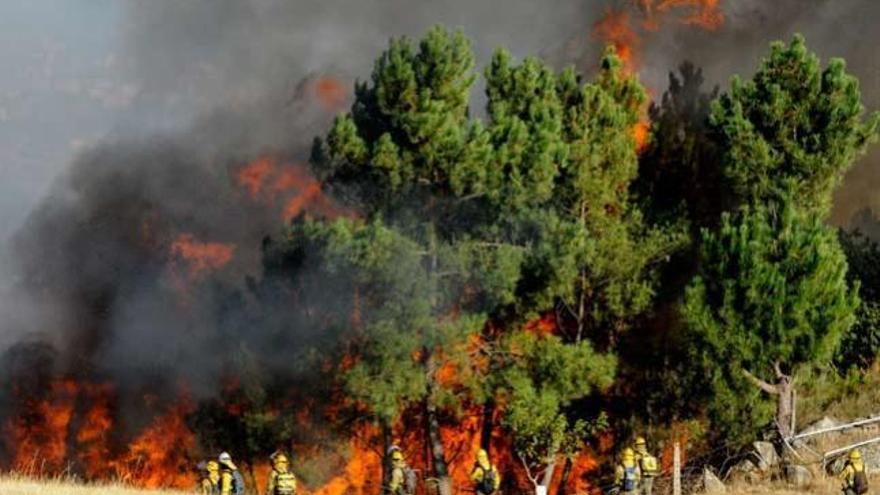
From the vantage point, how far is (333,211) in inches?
1796

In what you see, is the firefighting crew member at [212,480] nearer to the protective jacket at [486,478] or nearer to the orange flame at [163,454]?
the protective jacket at [486,478]

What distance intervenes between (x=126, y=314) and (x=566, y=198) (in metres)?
26.3

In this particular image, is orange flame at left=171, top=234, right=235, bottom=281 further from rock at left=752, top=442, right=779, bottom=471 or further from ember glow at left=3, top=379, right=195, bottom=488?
rock at left=752, top=442, right=779, bottom=471

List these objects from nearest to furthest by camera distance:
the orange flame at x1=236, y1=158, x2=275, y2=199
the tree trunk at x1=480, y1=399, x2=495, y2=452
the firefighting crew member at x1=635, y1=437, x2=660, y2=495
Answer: the firefighting crew member at x1=635, y1=437, x2=660, y2=495, the tree trunk at x1=480, y1=399, x2=495, y2=452, the orange flame at x1=236, y1=158, x2=275, y2=199

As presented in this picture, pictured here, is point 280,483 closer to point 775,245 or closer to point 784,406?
point 784,406

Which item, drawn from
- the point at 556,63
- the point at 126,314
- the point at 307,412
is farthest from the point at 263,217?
the point at 307,412

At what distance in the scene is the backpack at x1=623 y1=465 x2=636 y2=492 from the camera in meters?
25.4

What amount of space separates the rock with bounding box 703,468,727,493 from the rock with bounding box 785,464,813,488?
1.59m

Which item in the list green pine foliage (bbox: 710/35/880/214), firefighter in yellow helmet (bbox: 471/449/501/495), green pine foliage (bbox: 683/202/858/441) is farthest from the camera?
green pine foliage (bbox: 710/35/880/214)

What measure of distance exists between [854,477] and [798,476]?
5.75 meters

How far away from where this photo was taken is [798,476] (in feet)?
95.5

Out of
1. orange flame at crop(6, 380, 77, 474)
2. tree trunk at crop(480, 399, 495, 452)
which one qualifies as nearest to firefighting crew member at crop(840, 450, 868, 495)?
tree trunk at crop(480, 399, 495, 452)

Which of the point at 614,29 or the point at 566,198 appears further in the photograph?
the point at 614,29

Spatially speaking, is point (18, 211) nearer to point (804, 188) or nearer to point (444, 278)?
point (444, 278)
